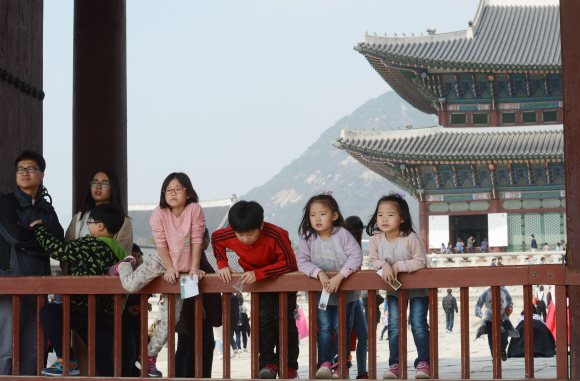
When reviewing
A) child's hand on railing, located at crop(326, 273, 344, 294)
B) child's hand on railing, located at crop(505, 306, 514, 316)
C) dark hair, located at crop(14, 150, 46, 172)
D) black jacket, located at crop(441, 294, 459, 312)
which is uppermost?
dark hair, located at crop(14, 150, 46, 172)

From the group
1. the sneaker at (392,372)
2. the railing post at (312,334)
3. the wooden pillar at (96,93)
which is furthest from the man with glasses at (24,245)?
the sneaker at (392,372)

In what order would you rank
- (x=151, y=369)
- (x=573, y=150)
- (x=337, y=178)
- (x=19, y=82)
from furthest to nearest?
(x=337, y=178) → (x=19, y=82) → (x=151, y=369) → (x=573, y=150)

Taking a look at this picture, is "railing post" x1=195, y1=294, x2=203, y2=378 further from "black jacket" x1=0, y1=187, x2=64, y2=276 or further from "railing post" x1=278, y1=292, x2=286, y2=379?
"black jacket" x1=0, y1=187, x2=64, y2=276

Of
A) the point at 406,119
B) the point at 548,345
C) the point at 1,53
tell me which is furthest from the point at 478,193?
the point at 406,119

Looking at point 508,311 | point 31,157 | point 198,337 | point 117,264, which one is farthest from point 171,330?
point 508,311

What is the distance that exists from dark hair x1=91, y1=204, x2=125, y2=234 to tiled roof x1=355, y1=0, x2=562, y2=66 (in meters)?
16.8

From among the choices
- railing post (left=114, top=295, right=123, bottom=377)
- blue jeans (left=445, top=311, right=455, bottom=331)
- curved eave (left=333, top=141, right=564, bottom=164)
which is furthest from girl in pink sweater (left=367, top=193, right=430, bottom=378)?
curved eave (left=333, top=141, right=564, bottom=164)

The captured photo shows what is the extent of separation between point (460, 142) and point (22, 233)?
56.7 feet

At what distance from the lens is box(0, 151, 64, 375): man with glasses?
3.86m

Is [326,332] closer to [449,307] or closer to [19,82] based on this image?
[19,82]

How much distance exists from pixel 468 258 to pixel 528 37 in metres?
7.48

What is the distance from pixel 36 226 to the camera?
3.84m

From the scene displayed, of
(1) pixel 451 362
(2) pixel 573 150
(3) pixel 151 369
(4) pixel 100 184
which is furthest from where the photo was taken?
(1) pixel 451 362

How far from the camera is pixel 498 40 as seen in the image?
21.5 m
